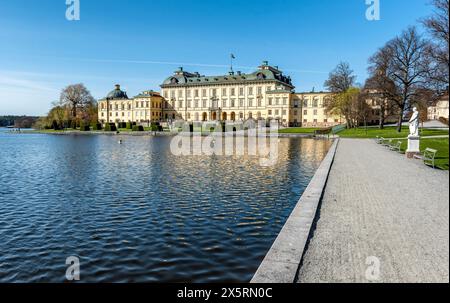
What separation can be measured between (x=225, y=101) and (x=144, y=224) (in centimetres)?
9378

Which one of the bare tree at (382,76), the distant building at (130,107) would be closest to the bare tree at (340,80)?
the bare tree at (382,76)

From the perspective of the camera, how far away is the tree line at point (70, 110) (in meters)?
93.8

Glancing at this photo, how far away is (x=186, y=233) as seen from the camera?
8.23 m

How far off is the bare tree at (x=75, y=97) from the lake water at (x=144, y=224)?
8552 cm

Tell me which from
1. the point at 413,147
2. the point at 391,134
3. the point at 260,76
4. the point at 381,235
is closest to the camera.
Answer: the point at 381,235

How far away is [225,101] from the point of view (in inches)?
3986

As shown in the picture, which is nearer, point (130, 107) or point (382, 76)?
point (382, 76)

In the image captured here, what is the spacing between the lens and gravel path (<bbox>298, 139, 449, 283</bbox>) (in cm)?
462

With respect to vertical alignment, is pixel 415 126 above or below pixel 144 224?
above

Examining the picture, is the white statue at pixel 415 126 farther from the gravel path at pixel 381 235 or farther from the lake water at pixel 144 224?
the gravel path at pixel 381 235

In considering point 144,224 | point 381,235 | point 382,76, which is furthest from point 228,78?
point 381,235

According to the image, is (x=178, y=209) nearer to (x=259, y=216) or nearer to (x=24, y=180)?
(x=259, y=216)

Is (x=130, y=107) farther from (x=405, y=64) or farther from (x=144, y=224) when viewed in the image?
(x=144, y=224)
